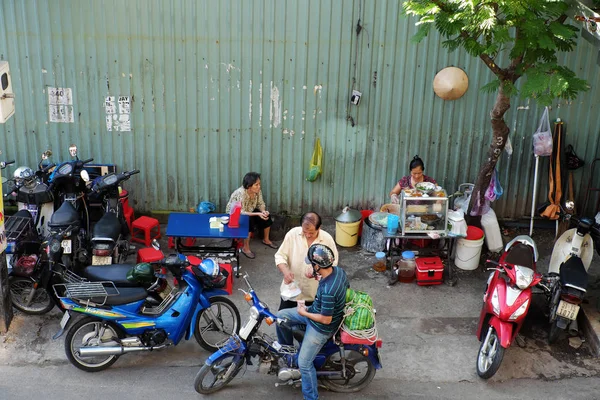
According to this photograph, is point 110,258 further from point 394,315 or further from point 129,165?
point 394,315

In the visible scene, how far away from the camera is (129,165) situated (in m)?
9.08

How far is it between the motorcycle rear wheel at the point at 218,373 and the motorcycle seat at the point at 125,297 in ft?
3.30

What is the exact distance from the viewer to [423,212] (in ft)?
26.5

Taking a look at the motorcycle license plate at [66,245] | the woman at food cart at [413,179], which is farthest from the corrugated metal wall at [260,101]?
the motorcycle license plate at [66,245]

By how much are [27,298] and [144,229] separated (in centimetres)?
208

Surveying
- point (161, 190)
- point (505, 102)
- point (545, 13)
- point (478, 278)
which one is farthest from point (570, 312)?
point (161, 190)

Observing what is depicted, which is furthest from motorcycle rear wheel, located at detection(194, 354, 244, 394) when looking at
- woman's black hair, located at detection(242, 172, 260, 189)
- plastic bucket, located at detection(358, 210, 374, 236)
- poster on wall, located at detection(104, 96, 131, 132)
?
poster on wall, located at detection(104, 96, 131, 132)

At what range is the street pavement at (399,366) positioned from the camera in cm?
584

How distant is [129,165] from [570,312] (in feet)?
20.3

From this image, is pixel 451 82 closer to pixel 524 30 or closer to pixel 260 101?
pixel 524 30

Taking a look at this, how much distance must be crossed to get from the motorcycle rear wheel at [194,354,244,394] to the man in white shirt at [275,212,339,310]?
837 millimetres

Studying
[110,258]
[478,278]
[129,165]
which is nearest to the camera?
[110,258]

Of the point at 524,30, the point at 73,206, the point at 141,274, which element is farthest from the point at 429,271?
the point at 73,206

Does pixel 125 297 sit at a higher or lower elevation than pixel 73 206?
lower
